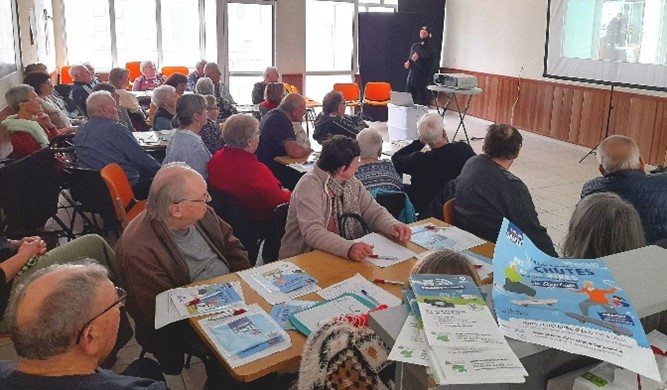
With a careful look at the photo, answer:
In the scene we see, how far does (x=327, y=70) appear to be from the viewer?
11.7 m

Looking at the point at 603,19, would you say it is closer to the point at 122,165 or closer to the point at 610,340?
the point at 122,165

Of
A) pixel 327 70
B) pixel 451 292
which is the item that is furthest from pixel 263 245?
pixel 327 70

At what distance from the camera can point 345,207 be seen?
2.92 meters

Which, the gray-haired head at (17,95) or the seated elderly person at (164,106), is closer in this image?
the gray-haired head at (17,95)

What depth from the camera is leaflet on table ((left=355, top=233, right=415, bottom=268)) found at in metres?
2.44

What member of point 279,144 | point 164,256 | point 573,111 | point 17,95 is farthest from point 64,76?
point 164,256

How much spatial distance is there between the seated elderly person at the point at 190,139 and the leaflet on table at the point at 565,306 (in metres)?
3.15

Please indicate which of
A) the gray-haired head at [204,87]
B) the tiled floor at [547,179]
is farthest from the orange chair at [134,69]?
the tiled floor at [547,179]

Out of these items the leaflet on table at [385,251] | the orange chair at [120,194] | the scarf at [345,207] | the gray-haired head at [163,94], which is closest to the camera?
the leaflet on table at [385,251]

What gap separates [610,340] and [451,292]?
285 millimetres

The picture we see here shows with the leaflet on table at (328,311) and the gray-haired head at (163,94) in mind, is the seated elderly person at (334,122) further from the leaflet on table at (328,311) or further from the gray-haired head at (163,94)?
the leaflet on table at (328,311)

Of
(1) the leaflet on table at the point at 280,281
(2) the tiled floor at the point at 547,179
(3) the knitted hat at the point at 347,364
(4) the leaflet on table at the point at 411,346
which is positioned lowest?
(2) the tiled floor at the point at 547,179

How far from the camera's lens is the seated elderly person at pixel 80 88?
285 inches

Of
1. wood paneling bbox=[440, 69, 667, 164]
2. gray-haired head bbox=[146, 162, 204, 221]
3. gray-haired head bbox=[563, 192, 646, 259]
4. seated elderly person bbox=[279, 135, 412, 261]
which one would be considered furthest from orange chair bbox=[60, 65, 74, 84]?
gray-haired head bbox=[563, 192, 646, 259]
